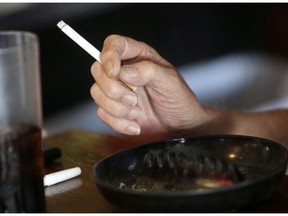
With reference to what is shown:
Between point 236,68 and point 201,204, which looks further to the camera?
point 236,68

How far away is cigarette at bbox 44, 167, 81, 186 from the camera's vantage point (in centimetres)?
96

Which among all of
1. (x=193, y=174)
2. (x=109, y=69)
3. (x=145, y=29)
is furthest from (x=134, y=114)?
(x=145, y=29)

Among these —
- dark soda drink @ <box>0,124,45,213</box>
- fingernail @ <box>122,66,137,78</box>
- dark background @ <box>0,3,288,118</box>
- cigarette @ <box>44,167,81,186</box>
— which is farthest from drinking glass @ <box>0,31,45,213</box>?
dark background @ <box>0,3,288,118</box>

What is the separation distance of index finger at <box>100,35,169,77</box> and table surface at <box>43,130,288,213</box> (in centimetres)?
19

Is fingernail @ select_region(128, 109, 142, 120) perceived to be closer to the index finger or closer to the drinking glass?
the index finger

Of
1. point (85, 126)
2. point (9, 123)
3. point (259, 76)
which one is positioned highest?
point (9, 123)

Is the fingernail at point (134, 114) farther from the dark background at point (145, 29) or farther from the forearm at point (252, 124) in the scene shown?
the dark background at point (145, 29)

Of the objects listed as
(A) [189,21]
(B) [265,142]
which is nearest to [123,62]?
(B) [265,142]

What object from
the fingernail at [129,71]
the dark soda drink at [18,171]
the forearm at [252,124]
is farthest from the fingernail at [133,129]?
the dark soda drink at [18,171]

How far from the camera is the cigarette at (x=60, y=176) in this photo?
0.96m

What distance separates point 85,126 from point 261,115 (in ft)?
3.66

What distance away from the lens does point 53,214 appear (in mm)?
808

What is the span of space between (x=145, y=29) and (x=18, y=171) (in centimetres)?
173

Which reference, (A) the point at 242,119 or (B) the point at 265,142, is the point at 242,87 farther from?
(B) the point at 265,142
